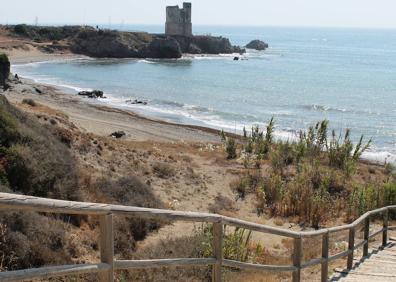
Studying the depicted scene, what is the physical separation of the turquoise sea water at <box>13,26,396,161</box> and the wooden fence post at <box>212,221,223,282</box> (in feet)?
87.2

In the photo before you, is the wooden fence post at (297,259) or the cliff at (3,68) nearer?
the wooden fence post at (297,259)

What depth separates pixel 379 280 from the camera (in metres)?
7.22

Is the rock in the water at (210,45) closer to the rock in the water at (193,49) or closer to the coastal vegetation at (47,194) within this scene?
the rock in the water at (193,49)

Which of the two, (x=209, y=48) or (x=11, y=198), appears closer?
(x=11, y=198)

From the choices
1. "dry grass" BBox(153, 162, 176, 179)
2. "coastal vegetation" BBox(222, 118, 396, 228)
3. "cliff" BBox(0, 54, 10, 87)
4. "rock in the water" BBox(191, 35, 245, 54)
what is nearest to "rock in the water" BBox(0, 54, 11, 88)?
"cliff" BBox(0, 54, 10, 87)

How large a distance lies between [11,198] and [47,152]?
894 centimetres

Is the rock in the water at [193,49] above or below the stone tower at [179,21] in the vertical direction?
below

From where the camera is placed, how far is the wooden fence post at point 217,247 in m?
4.81

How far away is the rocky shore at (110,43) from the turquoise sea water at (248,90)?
9.40 metres

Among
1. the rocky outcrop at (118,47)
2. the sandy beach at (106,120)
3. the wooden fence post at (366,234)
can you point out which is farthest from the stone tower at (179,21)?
the wooden fence post at (366,234)

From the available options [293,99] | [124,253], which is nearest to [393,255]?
[124,253]

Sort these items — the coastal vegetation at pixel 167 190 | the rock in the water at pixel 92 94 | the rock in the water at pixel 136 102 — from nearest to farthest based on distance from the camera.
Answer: the coastal vegetation at pixel 167 190
the rock in the water at pixel 136 102
the rock in the water at pixel 92 94

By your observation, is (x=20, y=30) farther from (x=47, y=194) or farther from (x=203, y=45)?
(x=47, y=194)

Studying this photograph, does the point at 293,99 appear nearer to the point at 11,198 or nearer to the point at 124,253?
the point at 124,253
